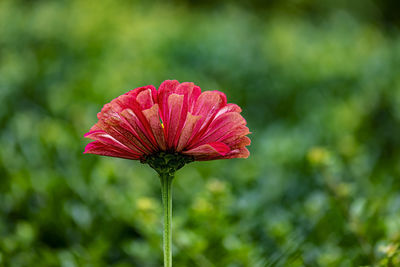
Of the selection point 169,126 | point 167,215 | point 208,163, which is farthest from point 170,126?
point 208,163

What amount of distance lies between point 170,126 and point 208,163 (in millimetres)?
972

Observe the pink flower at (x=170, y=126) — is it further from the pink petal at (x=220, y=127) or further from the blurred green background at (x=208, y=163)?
the blurred green background at (x=208, y=163)

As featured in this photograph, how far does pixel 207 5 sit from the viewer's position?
19.0ft

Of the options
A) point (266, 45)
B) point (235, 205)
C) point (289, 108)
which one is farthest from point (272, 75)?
point (235, 205)

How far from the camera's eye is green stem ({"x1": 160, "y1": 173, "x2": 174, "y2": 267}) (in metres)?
0.50

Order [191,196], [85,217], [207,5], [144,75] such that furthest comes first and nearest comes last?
[207,5] → [144,75] → [191,196] → [85,217]

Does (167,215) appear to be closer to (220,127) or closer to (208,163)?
(220,127)

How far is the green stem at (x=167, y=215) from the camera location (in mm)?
497

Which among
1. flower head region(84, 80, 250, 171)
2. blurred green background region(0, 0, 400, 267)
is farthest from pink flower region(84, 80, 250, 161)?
blurred green background region(0, 0, 400, 267)

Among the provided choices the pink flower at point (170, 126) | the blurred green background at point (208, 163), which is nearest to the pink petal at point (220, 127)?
the pink flower at point (170, 126)

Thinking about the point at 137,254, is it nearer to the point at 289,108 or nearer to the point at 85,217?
the point at 85,217

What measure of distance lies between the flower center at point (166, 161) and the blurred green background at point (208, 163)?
0.99ft

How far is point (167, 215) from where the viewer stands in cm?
51

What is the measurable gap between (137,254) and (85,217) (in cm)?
20
